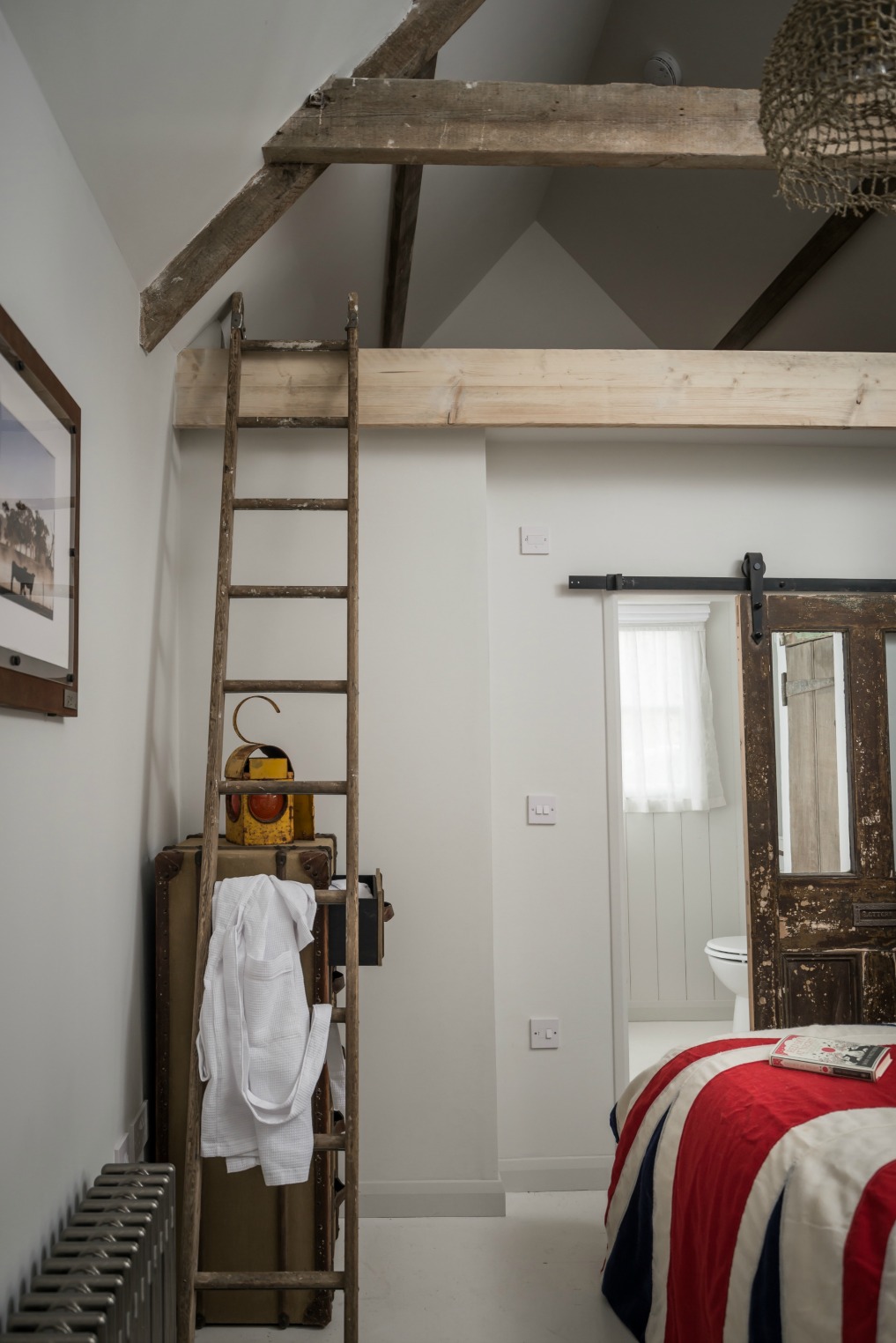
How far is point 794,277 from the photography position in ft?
11.7

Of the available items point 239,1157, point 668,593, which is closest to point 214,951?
point 239,1157

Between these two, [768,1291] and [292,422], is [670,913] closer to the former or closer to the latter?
[292,422]

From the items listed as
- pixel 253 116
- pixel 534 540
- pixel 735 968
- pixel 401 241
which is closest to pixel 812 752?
pixel 534 540

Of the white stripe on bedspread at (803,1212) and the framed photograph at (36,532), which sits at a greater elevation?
the framed photograph at (36,532)

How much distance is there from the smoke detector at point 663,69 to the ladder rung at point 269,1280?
3801mm

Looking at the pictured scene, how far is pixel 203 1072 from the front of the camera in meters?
2.25

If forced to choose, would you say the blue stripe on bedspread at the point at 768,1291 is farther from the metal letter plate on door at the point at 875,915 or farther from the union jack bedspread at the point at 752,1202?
the metal letter plate on door at the point at 875,915

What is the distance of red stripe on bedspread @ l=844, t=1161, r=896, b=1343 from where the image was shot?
142cm

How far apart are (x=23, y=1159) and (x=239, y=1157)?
683mm

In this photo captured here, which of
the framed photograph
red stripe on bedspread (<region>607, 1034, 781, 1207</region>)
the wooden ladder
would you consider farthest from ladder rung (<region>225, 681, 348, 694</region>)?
red stripe on bedspread (<region>607, 1034, 781, 1207</region>)

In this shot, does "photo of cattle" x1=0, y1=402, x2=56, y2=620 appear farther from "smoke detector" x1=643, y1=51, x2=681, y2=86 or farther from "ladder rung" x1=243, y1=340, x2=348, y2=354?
"smoke detector" x1=643, y1=51, x2=681, y2=86

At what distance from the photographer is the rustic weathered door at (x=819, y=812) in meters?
3.23

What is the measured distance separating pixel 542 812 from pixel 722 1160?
149cm

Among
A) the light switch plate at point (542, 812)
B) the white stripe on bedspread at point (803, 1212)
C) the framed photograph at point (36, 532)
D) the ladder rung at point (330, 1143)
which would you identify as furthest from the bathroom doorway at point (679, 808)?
the framed photograph at point (36, 532)
